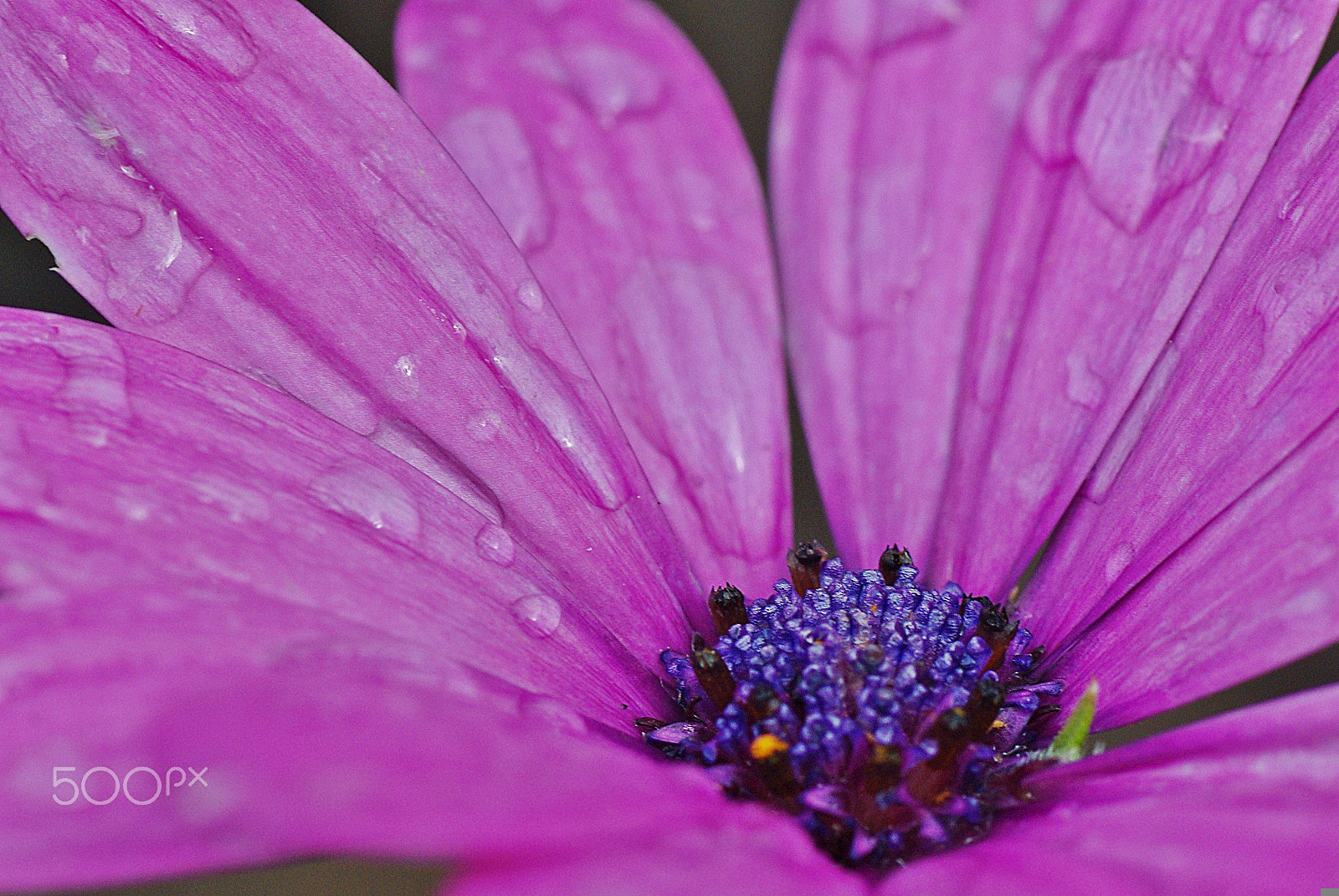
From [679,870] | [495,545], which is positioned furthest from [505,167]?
[679,870]

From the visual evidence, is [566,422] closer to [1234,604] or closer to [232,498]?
[232,498]

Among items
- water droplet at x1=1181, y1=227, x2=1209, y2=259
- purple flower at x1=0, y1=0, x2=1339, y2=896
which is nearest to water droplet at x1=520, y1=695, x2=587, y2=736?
purple flower at x1=0, y1=0, x2=1339, y2=896

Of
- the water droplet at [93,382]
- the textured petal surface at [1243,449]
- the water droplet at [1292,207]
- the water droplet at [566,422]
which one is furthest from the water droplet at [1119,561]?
the water droplet at [93,382]

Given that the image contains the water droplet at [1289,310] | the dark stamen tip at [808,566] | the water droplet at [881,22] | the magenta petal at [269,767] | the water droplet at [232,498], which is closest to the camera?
the magenta petal at [269,767]

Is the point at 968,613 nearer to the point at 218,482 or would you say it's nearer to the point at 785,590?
the point at 785,590

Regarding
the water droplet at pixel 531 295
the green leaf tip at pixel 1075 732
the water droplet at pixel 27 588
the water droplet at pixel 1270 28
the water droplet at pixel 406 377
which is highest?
the water droplet at pixel 531 295

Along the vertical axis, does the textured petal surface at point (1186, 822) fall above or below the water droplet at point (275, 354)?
below

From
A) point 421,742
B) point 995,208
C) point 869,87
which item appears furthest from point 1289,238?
point 421,742

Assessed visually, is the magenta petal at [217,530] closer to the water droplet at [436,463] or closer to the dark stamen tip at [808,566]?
the water droplet at [436,463]
